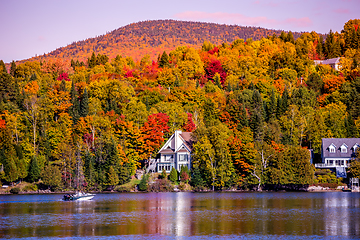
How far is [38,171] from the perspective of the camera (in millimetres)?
104062

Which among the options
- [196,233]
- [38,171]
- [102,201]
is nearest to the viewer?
[196,233]

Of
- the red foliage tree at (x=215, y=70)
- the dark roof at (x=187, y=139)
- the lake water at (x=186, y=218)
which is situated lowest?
the lake water at (x=186, y=218)

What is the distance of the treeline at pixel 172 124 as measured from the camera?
102188 mm

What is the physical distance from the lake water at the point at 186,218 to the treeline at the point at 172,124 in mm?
17399

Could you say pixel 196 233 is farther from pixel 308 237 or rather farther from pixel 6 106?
pixel 6 106

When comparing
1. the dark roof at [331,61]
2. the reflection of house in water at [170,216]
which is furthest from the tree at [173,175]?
the dark roof at [331,61]

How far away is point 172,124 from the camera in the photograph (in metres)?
122

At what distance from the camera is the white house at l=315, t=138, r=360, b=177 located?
109250mm

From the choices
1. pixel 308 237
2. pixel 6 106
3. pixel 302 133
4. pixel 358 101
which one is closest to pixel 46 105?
pixel 6 106

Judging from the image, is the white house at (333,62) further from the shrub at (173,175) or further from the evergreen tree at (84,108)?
the shrub at (173,175)

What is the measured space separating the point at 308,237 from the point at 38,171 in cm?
7156

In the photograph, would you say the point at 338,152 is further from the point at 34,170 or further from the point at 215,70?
the point at 215,70

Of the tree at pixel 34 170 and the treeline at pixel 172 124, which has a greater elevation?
the treeline at pixel 172 124

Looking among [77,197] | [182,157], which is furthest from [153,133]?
[77,197]
